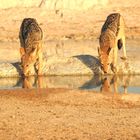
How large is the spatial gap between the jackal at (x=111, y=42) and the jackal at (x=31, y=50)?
1.58 metres

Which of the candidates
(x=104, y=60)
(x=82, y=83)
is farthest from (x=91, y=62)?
(x=82, y=83)

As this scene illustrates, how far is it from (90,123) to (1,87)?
16.1ft

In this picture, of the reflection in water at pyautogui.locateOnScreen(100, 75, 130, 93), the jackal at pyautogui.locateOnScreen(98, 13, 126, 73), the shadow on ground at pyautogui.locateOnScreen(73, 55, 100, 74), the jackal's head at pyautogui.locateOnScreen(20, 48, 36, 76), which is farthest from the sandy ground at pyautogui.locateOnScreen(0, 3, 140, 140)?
the shadow on ground at pyautogui.locateOnScreen(73, 55, 100, 74)

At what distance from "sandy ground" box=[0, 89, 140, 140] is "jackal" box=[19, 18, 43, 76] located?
3036 mm

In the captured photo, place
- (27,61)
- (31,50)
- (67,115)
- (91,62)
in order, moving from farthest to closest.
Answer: (91,62), (31,50), (27,61), (67,115)

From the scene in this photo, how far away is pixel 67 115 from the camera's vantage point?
1093 cm

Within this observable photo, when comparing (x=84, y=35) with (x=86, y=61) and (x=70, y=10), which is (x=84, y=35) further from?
(x=86, y=61)

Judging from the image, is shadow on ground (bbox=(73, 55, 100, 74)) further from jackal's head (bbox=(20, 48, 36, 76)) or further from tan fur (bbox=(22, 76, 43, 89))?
jackal's head (bbox=(20, 48, 36, 76))

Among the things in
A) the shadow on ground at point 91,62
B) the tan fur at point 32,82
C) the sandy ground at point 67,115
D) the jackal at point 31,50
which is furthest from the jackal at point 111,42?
the sandy ground at point 67,115

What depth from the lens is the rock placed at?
53.9 ft

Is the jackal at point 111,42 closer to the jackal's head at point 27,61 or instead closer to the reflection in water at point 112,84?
the reflection in water at point 112,84

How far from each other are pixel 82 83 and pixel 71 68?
4.56 ft

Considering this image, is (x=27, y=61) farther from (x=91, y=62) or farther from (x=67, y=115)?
(x=67, y=115)

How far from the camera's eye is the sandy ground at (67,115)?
380 inches
